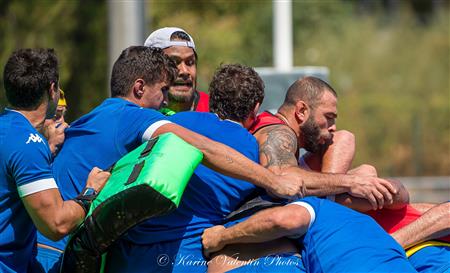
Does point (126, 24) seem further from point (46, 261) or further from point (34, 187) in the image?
point (34, 187)

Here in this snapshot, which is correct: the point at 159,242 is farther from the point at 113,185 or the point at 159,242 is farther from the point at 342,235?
the point at 342,235

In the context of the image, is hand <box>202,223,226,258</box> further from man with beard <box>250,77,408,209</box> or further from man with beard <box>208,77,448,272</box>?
man with beard <box>250,77,408,209</box>

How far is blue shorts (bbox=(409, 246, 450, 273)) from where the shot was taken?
209 inches

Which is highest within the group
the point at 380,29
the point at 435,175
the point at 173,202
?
the point at 173,202

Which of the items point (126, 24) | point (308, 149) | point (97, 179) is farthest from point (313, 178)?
point (126, 24)

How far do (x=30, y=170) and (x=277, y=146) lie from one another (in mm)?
1411

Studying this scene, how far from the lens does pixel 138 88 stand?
5.24m

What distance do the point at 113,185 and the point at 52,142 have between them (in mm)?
1129

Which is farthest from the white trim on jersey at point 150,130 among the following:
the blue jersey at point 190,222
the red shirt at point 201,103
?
the red shirt at point 201,103

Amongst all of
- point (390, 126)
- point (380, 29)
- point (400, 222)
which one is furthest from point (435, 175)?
point (400, 222)

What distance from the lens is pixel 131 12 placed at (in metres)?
9.36

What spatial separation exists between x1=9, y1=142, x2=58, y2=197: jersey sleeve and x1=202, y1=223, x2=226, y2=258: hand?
866mm

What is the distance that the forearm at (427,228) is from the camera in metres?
5.32

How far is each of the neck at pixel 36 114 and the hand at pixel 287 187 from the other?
4.25 ft
